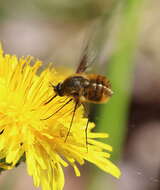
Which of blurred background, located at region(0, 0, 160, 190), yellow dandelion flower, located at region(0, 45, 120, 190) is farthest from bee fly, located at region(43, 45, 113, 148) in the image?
blurred background, located at region(0, 0, 160, 190)

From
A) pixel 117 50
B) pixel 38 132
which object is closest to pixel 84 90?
pixel 38 132

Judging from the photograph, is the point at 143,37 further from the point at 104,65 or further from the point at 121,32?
the point at 121,32

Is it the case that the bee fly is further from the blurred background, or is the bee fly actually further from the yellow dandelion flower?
the blurred background

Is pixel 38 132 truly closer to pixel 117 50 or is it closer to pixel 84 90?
pixel 84 90

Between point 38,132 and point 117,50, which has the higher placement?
point 117,50

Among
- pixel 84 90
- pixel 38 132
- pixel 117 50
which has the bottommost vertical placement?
pixel 38 132

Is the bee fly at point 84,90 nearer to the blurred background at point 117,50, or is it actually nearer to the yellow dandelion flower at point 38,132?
the yellow dandelion flower at point 38,132

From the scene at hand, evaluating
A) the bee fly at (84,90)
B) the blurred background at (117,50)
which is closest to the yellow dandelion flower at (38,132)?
the bee fly at (84,90)
